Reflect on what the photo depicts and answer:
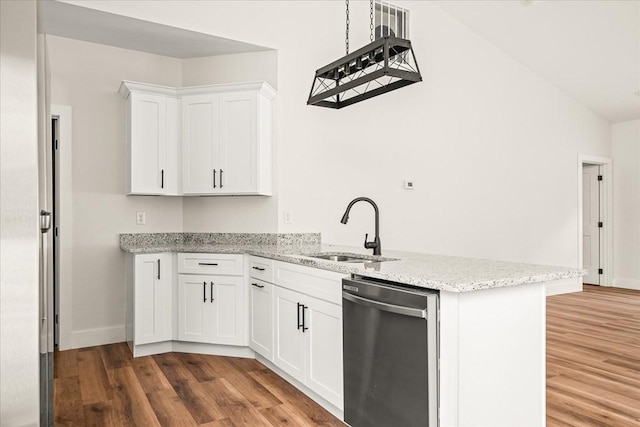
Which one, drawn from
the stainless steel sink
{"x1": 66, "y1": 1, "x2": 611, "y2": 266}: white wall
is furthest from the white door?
the stainless steel sink

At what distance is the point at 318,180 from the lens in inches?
173

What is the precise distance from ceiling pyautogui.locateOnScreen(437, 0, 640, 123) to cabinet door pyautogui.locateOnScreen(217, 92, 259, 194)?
112 inches

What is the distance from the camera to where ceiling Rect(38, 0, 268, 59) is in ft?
11.6

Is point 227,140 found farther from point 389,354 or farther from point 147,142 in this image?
point 389,354

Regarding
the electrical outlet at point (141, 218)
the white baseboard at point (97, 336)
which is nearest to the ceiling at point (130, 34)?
the electrical outlet at point (141, 218)

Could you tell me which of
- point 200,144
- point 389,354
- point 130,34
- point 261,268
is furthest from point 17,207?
point 130,34

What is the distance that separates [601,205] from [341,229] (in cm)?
501

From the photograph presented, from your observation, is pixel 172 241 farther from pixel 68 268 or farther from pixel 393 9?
A: pixel 393 9

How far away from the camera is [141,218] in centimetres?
423

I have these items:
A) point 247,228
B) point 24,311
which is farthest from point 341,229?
point 24,311

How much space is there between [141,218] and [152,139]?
2.48 ft

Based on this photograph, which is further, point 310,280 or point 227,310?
point 227,310

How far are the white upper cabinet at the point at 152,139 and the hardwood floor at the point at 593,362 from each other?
11.1 ft

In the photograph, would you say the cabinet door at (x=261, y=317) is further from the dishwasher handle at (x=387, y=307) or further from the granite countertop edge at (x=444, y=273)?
the dishwasher handle at (x=387, y=307)
